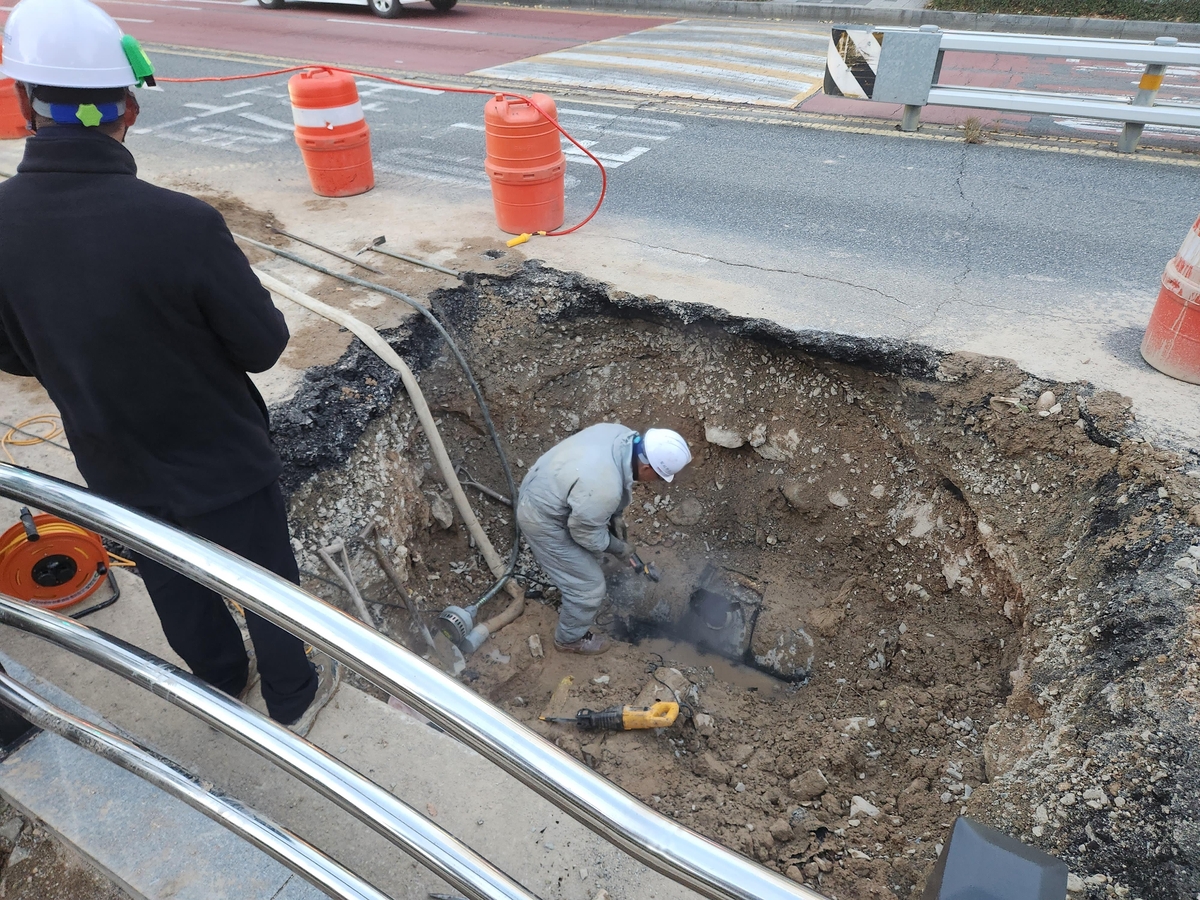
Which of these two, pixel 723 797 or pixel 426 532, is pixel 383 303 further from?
pixel 723 797

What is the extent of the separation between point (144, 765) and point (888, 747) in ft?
11.0

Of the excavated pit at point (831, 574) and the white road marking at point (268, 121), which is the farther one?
the white road marking at point (268, 121)

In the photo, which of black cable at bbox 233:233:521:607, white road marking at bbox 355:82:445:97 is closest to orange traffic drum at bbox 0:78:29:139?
white road marking at bbox 355:82:445:97

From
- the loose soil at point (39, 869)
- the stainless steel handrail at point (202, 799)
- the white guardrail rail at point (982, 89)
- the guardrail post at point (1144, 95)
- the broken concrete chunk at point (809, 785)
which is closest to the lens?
the stainless steel handrail at point (202, 799)

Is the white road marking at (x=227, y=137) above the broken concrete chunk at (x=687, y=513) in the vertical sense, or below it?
above

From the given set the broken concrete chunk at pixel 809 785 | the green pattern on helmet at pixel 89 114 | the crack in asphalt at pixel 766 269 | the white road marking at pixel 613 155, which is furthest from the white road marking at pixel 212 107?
the broken concrete chunk at pixel 809 785

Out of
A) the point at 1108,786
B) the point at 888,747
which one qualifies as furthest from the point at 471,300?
the point at 1108,786

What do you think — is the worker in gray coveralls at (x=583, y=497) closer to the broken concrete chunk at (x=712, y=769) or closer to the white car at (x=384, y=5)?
the broken concrete chunk at (x=712, y=769)

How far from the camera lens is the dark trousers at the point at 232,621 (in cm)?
237

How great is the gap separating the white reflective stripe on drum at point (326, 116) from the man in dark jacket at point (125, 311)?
179 inches

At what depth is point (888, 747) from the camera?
382 cm

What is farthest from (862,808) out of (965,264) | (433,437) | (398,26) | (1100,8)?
(398,26)

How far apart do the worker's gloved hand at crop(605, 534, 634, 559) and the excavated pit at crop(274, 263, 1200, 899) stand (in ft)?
1.41

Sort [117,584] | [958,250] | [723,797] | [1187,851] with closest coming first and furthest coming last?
[1187,851] → [117,584] → [723,797] → [958,250]
